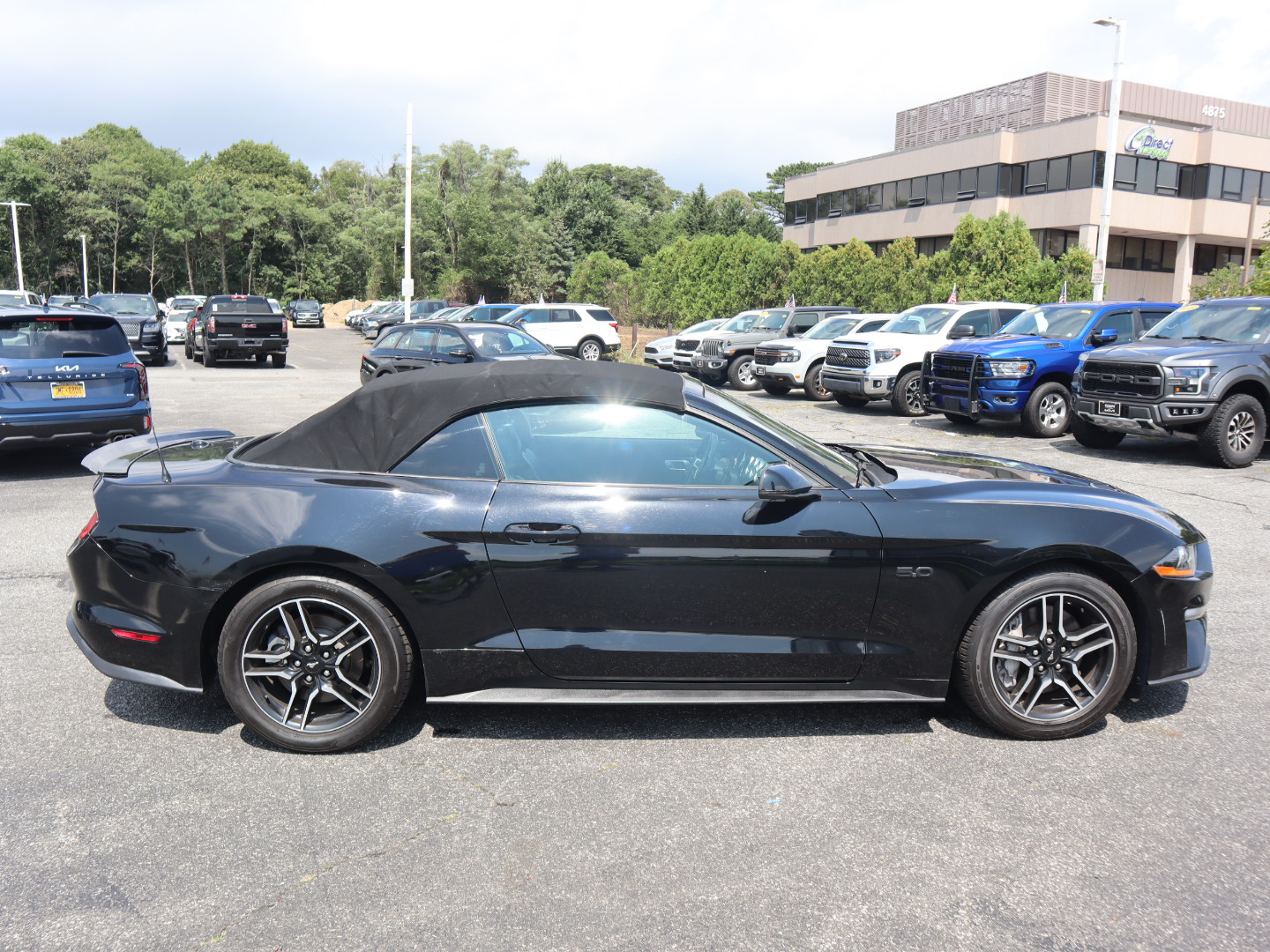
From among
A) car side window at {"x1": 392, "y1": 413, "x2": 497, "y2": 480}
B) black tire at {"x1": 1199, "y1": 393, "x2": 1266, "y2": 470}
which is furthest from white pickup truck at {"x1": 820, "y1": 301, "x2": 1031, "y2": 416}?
car side window at {"x1": 392, "y1": 413, "x2": 497, "y2": 480}

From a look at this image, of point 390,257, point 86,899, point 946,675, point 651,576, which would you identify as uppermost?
point 390,257

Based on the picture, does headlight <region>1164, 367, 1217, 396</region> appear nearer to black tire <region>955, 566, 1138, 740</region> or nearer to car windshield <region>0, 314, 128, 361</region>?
black tire <region>955, 566, 1138, 740</region>

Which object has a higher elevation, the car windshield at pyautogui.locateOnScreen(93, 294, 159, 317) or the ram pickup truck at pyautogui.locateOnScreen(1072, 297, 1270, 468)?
the car windshield at pyautogui.locateOnScreen(93, 294, 159, 317)

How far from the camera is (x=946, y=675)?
3.93 meters

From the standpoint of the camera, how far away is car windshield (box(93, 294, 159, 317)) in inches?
1052

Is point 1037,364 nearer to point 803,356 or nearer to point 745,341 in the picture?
point 803,356

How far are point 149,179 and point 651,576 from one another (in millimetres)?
89628

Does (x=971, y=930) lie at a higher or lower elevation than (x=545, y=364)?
lower

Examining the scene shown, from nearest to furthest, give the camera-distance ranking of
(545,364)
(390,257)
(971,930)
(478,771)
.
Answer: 1. (971,930)
2. (478,771)
3. (545,364)
4. (390,257)

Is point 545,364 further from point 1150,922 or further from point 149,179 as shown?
point 149,179

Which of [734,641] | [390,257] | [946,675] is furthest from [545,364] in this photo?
[390,257]

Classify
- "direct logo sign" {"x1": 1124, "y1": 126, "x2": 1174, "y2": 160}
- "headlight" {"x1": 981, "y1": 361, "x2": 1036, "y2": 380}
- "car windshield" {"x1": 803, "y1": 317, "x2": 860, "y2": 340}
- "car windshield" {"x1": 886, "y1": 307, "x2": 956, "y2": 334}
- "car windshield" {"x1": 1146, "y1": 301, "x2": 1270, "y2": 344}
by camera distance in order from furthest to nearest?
"direct logo sign" {"x1": 1124, "y1": 126, "x2": 1174, "y2": 160}, "car windshield" {"x1": 803, "y1": 317, "x2": 860, "y2": 340}, "car windshield" {"x1": 886, "y1": 307, "x2": 956, "y2": 334}, "headlight" {"x1": 981, "y1": 361, "x2": 1036, "y2": 380}, "car windshield" {"x1": 1146, "y1": 301, "x2": 1270, "y2": 344}

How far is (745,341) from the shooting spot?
2239 cm

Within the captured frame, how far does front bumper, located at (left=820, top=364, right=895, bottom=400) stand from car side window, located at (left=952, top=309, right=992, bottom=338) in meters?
1.55
